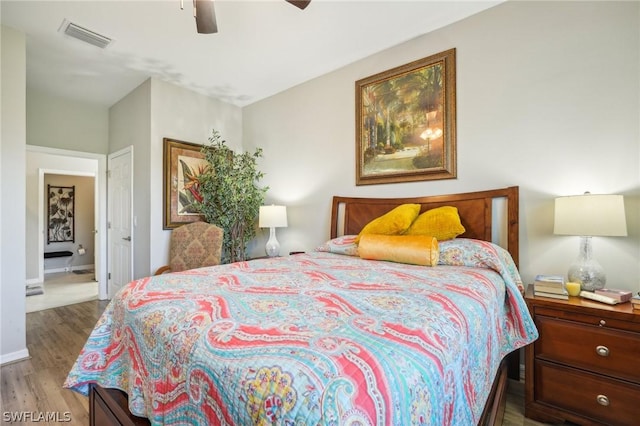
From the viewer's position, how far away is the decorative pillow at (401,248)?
6.47 feet

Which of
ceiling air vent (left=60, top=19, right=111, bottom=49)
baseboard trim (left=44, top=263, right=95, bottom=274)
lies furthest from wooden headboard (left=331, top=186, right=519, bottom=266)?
baseboard trim (left=44, top=263, right=95, bottom=274)

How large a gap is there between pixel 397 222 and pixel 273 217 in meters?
1.60

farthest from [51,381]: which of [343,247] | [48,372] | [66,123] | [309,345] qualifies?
[66,123]

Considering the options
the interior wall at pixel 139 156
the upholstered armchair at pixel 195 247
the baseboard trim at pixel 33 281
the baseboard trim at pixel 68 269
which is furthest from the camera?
the baseboard trim at pixel 68 269

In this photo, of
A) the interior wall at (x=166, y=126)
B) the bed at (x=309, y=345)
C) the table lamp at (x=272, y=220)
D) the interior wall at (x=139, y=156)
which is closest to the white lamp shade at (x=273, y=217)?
the table lamp at (x=272, y=220)

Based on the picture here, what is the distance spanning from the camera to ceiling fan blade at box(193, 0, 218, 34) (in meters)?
1.75

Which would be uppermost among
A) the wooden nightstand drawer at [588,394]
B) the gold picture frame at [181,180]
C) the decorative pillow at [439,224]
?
the gold picture frame at [181,180]

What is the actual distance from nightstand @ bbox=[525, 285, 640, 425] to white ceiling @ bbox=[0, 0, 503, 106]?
228 cm

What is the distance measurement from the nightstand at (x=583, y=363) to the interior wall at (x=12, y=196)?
3.92 meters

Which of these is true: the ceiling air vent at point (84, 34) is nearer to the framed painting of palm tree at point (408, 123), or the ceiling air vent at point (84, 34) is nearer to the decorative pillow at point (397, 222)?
the framed painting of palm tree at point (408, 123)

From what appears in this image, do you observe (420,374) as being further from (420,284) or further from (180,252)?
(180,252)

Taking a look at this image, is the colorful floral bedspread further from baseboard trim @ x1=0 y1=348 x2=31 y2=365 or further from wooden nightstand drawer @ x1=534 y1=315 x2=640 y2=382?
baseboard trim @ x1=0 y1=348 x2=31 y2=365

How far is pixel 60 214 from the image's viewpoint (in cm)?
648

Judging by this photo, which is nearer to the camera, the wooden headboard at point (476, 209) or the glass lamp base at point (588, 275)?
the glass lamp base at point (588, 275)
